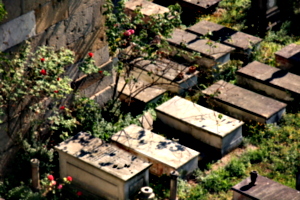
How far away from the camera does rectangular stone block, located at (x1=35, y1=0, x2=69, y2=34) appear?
12070mm

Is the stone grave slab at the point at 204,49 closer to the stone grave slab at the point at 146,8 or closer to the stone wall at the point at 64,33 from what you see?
the stone grave slab at the point at 146,8

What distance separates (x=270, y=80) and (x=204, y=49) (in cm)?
161

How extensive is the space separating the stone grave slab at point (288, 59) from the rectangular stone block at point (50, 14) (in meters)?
5.09

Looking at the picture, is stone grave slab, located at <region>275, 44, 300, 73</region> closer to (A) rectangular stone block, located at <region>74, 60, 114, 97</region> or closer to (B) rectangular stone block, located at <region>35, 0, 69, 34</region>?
(A) rectangular stone block, located at <region>74, 60, 114, 97</region>

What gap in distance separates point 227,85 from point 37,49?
4126 millimetres

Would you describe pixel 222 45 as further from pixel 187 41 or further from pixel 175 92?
pixel 175 92

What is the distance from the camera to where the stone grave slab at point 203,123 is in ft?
42.3

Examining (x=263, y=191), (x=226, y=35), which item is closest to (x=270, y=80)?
(x=226, y=35)

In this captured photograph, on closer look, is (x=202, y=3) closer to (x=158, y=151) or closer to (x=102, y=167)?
(x=158, y=151)

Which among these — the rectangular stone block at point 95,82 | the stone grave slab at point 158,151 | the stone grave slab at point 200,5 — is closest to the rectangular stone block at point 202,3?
the stone grave slab at point 200,5

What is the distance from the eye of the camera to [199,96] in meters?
14.6

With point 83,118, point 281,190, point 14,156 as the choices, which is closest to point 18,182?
point 14,156

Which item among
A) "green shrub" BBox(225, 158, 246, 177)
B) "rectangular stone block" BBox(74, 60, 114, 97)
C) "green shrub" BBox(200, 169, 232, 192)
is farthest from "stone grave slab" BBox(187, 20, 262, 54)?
"green shrub" BBox(200, 169, 232, 192)

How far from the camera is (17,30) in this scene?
11.7 m
